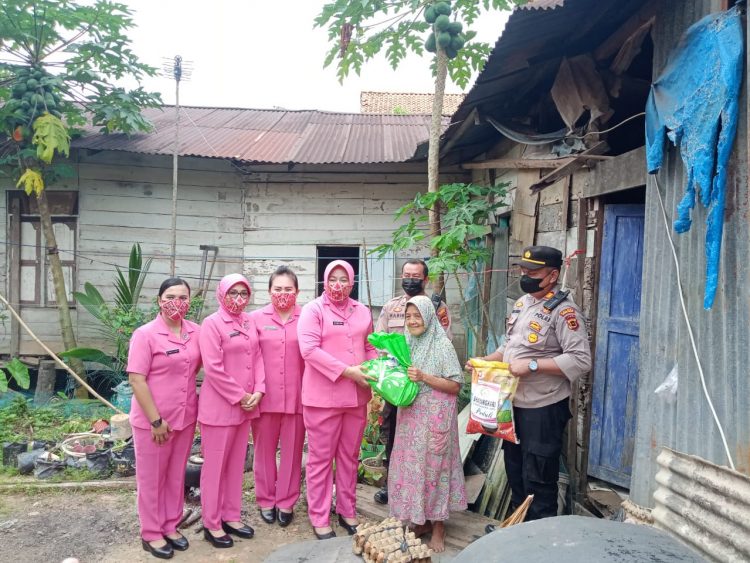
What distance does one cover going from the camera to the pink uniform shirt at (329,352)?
361 cm

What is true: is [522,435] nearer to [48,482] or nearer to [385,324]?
[385,324]

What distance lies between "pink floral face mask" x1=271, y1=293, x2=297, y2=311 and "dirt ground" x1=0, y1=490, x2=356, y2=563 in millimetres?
1590

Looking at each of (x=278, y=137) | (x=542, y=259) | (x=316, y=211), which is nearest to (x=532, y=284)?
(x=542, y=259)

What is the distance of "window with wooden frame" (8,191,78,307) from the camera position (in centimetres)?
831

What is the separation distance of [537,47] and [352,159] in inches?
153

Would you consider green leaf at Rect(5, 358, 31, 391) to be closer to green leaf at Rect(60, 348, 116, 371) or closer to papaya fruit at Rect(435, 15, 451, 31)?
green leaf at Rect(60, 348, 116, 371)

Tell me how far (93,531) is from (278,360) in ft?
6.07

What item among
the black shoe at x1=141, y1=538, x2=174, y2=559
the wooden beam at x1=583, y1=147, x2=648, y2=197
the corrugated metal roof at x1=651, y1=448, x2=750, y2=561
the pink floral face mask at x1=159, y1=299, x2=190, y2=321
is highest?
the wooden beam at x1=583, y1=147, x2=648, y2=197

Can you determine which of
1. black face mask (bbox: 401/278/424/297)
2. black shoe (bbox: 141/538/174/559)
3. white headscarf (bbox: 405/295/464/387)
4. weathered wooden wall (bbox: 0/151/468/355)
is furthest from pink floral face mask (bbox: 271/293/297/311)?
weathered wooden wall (bbox: 0/151/468/355)

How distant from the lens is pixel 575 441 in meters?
4.10

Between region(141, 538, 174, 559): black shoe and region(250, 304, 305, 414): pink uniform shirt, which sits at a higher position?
region(250, 304, 305, 414): pink uniform shirt

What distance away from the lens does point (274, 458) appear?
400 cm

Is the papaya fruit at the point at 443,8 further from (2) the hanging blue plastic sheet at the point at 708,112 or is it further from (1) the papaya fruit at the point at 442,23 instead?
(2) the hanging blue plastic sheet at the point at 708,112

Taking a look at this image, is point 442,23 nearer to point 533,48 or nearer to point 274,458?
point 533,48
